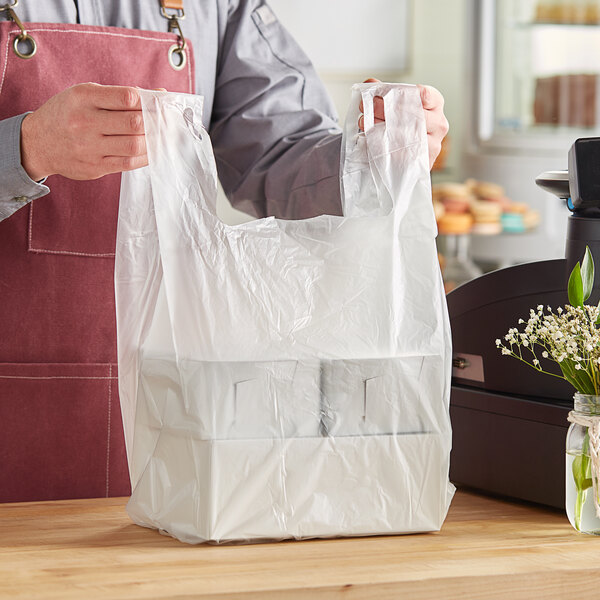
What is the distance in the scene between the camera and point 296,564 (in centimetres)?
72

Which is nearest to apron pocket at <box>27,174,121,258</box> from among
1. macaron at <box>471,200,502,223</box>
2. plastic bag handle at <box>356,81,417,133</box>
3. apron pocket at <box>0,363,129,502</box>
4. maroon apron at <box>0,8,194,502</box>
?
maroon apron at <box>0,8,194,502</box>

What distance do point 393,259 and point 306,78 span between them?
57cm

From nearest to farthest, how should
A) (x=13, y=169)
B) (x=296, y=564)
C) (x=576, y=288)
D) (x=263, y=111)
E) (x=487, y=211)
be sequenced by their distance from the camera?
(x=296, y=564) < (x=576, y=288) < (x=13, y=169) < (x=263, y=111) < (x=487, y=211)

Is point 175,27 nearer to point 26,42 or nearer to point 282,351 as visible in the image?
point 26,42

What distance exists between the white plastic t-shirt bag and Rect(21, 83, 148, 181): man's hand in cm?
2

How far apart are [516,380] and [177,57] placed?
58 centimetres

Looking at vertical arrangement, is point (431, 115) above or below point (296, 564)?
above

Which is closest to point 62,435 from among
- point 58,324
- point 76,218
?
point 58,324

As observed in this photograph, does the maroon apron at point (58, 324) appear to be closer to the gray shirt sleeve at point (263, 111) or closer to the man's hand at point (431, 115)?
the gray shirt sleeve at point (263, 111)

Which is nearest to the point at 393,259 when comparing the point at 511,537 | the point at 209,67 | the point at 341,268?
the point at 341,268

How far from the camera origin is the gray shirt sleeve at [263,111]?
123 cm

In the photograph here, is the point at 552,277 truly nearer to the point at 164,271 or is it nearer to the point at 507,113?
the point at 164,271

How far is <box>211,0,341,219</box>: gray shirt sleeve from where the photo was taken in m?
1.23

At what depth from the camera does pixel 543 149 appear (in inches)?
115
